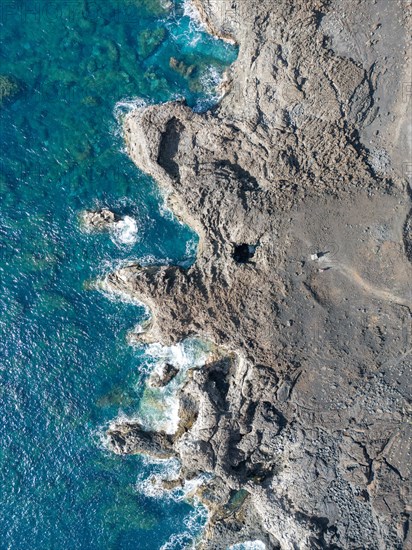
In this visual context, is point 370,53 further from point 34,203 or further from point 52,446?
point 52,446

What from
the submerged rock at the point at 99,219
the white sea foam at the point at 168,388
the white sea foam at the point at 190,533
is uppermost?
the submerged rock at the point at 99,219

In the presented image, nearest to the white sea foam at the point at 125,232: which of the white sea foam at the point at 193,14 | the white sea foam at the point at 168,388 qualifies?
the white sea foam at the point at 168,388

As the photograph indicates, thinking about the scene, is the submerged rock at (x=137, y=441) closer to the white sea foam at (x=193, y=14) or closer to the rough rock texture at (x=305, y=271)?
the rough rock texture at (x=305, y=271)

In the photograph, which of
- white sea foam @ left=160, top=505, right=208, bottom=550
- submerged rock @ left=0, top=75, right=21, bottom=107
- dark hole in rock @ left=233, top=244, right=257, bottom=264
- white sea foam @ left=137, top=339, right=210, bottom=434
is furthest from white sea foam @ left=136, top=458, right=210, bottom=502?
submerged rock @ left=0, top=75, right=21, bottom=107

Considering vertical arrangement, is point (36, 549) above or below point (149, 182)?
below

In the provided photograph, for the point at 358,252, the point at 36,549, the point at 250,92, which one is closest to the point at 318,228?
the point at 358,252

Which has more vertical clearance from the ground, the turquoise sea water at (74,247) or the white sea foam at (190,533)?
the turquoise sea water at (74,247)

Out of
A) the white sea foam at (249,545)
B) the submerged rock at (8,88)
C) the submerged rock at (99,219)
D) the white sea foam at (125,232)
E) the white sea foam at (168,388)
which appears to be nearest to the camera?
the submerged rock at (8,88)
